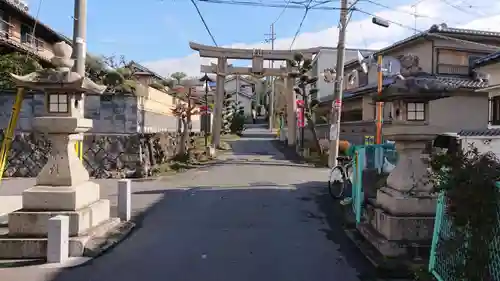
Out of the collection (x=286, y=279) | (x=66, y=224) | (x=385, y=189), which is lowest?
(x=286, y=279)

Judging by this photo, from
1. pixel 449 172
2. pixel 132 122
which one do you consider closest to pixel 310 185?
pixel 132 122

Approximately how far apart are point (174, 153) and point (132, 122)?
659 cm

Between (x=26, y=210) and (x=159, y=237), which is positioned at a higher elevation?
(x=26, y=210)

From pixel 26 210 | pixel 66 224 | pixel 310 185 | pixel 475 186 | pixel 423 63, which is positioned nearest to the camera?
pixel 475 186

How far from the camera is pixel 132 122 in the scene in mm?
16359

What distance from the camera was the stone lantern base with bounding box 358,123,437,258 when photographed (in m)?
6.26

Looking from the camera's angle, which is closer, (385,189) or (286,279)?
(286,279)

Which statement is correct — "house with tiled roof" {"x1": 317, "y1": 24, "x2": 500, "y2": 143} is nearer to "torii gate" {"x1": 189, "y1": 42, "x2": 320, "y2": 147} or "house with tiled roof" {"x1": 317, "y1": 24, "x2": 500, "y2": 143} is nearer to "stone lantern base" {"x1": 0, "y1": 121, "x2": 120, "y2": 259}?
"torii gate" {"x1": 189, "y1": 42, "x2": 320, "y2": 147}

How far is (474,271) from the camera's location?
366cm

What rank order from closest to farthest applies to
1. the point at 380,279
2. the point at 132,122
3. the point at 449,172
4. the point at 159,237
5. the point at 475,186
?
the point at 475,186
the point at 449,172
the point at 380,279
the point at 159,237
the point at 132,122

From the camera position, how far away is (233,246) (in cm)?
731

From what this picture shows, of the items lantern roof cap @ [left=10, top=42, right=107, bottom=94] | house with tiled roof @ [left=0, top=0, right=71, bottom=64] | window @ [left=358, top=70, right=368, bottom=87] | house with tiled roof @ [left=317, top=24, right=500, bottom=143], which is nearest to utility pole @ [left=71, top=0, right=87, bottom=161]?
lantern roof cap @ [left=10, top=42, right=107, bottom=94]

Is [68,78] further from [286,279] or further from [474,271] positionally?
[474,271]

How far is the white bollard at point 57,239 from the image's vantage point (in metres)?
6.14
